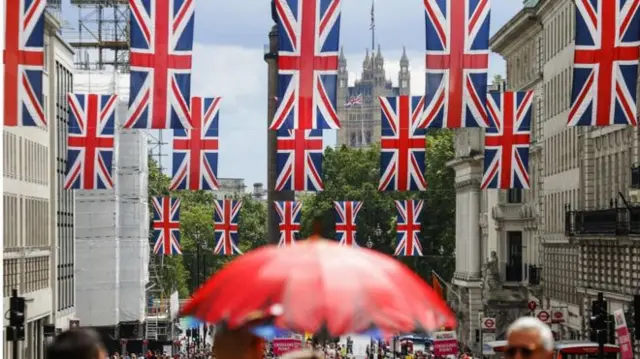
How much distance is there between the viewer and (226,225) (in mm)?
69312

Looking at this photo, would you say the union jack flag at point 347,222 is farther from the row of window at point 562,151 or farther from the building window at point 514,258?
the building window at point 514,258

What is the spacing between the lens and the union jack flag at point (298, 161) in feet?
153

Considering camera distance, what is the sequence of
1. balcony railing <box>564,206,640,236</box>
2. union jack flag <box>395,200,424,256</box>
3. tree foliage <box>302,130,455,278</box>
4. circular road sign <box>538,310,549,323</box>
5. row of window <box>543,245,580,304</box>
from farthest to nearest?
tree foliage <box>302,130,455,278</box>
row of window <box>543,245,580,304</box>
union jack flag <box>395,200,424,256</box>
circular road sign <box>538,310,549,323</box>
balcony railing <box>564,206,640,236</box>

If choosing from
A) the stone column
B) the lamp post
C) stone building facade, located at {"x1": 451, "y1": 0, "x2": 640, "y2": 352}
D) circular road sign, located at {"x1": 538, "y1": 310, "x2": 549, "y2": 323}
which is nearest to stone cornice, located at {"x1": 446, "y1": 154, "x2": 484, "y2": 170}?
stone building facade, located at {"x1": 451, "y1": 0, "x2": 640, "y2": 352}

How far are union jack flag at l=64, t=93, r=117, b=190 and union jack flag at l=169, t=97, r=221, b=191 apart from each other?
168cm

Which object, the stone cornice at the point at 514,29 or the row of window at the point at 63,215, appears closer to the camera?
the row of window at the point at 63,215

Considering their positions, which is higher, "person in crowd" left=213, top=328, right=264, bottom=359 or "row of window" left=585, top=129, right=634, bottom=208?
"row of window" left=585, top=129, right=634, bottom=208

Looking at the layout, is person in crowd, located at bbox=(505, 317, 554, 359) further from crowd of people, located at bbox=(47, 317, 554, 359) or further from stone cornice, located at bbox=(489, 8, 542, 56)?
stone cornice, located at bbox=(489, 8, 542, 56)

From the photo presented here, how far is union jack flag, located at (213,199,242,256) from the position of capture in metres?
69.1

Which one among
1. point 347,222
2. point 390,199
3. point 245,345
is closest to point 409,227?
point 347,222

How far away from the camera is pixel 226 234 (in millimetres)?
69250

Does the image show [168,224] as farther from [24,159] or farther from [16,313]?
[16,313]

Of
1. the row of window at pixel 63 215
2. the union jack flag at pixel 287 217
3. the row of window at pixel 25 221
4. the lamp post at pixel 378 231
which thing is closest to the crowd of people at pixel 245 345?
the union jack flag at pixel 287 217

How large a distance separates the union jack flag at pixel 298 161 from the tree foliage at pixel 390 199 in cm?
6963
